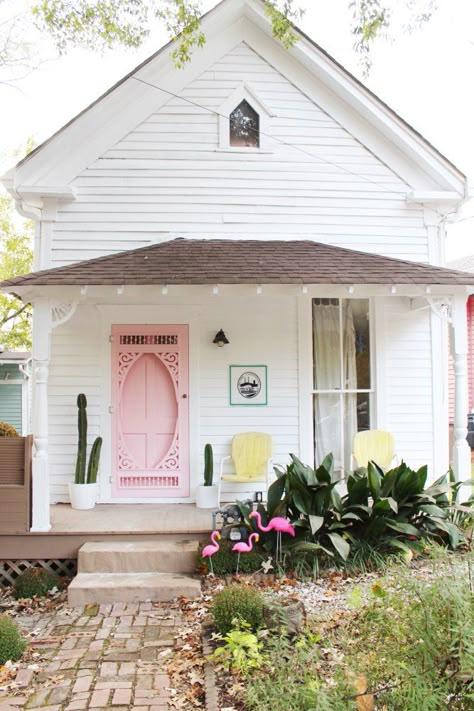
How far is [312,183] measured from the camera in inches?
311

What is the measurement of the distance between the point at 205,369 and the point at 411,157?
380 centimetres

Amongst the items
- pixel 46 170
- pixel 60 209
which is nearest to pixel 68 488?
pixel 60 209

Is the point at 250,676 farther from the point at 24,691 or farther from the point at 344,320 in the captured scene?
the point at 344,320

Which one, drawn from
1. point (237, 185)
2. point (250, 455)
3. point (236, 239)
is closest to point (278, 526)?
point (250, 455)

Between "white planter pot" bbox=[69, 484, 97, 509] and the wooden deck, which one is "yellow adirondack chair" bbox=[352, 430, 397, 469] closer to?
the wooden deck

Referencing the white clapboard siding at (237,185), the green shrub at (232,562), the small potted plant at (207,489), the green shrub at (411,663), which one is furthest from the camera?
the white clapboard siding at (237,185)

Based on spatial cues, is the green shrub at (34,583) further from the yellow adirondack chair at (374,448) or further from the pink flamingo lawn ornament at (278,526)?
the yellow adirondack chair at (374,448)

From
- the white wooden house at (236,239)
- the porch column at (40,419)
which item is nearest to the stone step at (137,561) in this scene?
the porch column at (40,419)

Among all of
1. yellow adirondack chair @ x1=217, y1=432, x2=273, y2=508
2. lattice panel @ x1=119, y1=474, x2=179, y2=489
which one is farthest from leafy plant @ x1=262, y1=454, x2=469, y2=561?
lattice panel @ x1=119, y1=474, x2=179, y2=489

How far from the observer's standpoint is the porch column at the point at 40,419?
621 cm

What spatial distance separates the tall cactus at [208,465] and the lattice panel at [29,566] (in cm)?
178

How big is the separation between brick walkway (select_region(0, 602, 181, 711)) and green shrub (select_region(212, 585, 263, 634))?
1.50ft

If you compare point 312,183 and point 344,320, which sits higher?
point 312,183

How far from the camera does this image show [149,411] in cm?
775
